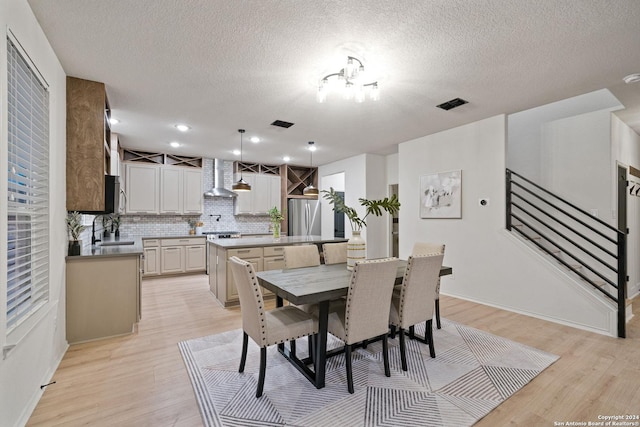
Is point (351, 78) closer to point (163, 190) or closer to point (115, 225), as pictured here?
point (163, 190)

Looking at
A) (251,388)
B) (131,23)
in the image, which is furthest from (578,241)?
(131,23)

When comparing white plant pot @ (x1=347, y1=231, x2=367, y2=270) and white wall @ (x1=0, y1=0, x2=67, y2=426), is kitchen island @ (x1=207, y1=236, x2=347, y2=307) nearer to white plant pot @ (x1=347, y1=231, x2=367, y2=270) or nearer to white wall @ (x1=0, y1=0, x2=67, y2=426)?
white wall @ (x1=0, y1=0, x2=67, y2=426)

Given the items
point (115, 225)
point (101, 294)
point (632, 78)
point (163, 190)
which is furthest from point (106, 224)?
point (632, 78)

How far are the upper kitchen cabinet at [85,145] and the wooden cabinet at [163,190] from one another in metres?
3.24

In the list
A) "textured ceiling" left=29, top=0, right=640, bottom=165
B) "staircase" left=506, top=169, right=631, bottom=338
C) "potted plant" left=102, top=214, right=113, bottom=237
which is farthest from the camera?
"potted plant" left=102, top=214, right=113, bottom=237

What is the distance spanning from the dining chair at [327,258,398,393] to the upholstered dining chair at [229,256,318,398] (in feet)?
0.78

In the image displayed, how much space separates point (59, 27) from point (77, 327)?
2.59 meters

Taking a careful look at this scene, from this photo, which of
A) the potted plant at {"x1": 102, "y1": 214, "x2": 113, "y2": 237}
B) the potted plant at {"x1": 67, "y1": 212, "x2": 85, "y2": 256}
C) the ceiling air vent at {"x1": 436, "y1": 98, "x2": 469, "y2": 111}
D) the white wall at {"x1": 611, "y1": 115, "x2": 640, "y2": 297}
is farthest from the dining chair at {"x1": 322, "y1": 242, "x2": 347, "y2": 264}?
the potted plant at {"x1": 102, "y1": 214, "x2": 113, "y2": 237}

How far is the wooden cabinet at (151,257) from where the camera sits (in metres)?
5.72

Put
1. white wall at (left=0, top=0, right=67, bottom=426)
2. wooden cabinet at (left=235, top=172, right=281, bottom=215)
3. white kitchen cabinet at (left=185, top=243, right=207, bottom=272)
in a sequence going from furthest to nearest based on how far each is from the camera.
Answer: wooden cabinet at (left=235, top=172, right=281, bottom=215)
white kitchen cabinet at (left=185, top=243, right=207, bottom=272)
white wall at (left=0, top=0, right=67, bottom=426)

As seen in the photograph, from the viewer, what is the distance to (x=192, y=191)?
21.1 ft

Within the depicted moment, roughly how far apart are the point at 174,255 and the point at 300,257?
12.8 ft

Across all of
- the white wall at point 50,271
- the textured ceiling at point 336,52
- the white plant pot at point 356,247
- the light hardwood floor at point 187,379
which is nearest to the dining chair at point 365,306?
the white plant pot at point 356,247

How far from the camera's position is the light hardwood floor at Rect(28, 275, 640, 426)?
1.82m
